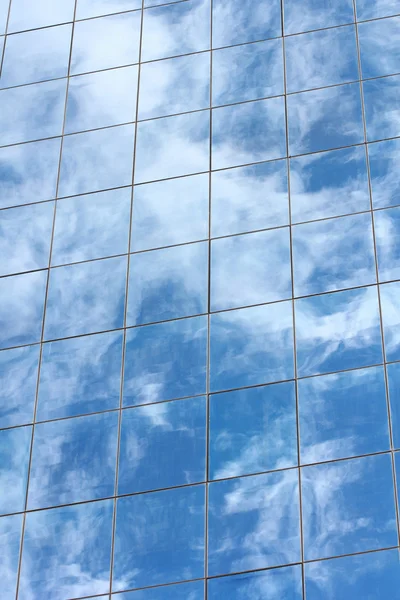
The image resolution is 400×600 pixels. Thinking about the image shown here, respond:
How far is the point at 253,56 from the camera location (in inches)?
585

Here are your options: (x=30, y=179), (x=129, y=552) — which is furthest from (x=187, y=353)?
(x=30, y=179)

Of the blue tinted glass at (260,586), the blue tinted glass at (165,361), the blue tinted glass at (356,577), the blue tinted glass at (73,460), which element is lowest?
the blue tinted glass at (356,577)

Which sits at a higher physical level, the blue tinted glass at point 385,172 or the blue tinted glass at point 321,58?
the blue tinted glass at point 321,58

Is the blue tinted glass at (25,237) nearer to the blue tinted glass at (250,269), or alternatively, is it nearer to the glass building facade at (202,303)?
the glass building facade at (202,303)

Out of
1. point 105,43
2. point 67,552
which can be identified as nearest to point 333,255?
point 67,552

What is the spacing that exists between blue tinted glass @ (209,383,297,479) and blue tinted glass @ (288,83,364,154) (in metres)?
3.10

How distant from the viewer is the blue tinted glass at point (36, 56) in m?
15.7

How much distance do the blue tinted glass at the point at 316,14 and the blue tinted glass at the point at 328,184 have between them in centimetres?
204

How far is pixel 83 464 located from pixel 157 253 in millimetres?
2571

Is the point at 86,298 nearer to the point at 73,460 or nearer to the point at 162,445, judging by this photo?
the point at 73,460

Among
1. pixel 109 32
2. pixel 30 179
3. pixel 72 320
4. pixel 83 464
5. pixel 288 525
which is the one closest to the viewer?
pixel 288 525

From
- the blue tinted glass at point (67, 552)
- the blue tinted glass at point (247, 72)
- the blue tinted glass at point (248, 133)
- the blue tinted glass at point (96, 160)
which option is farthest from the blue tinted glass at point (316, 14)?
the blue tinted glass at point (67, 552)

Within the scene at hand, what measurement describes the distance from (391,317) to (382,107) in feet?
9.15

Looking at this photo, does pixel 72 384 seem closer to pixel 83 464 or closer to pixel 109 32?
pixel 83 464
